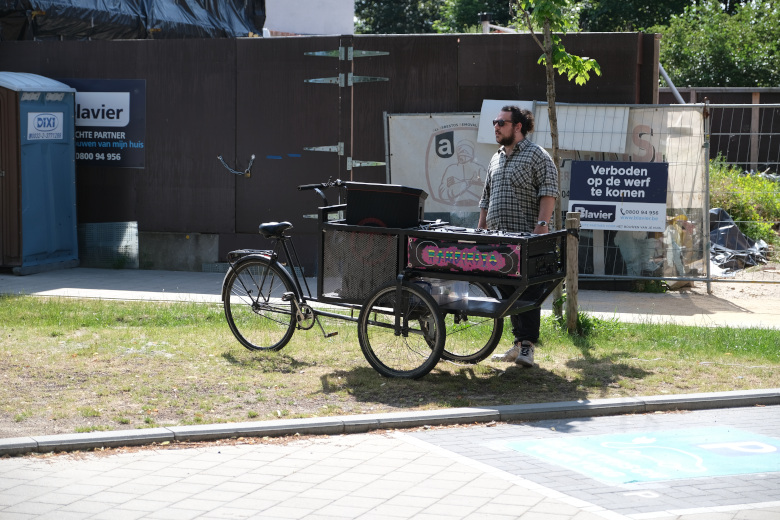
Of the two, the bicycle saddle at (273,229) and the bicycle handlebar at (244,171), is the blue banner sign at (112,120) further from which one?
the bicycle saddle at (273,229)

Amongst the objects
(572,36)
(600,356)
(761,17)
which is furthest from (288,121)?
(761,17)

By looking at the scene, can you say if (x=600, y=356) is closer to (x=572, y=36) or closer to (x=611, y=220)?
(x=611, y=220)

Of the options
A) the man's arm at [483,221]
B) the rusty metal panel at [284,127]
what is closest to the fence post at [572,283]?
the man's arm at [483,221]

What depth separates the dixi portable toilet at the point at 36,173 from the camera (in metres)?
12.3

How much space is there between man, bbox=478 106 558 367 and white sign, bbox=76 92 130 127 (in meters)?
6.85

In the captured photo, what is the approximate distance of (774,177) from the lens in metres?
16.1

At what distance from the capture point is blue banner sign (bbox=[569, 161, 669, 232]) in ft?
37.2

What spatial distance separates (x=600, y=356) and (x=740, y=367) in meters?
1.06

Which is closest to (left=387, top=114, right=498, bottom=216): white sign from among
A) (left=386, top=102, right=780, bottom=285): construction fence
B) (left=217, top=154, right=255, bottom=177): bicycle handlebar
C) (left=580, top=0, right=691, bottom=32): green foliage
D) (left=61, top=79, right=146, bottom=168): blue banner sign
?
(left=386, top=102, right=780, bottom=285): construction fence

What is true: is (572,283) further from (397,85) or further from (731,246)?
(731,246)

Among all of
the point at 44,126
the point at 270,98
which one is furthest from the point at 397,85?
the point at 44,126

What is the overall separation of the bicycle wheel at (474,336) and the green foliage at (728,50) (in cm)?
2559

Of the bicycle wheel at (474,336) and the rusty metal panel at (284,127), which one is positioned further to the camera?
the rusty metal panel at (284,127)

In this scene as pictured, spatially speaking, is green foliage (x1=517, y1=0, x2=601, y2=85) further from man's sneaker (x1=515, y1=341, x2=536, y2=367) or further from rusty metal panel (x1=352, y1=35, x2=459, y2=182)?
man's sneaker (x1=515, y1=341, x2=536, y2=367)
